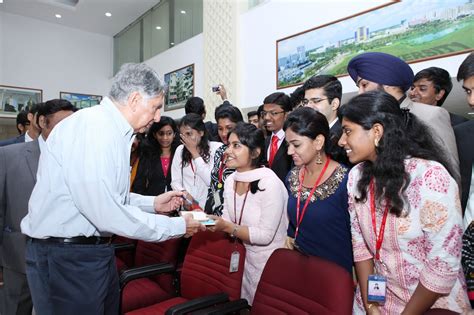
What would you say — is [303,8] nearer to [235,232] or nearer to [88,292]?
[235,232]

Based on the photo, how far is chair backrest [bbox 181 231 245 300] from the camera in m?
1.80

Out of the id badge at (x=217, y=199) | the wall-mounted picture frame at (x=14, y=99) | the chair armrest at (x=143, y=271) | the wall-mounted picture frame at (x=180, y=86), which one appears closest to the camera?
the chair armrest at (x=143, y=271)

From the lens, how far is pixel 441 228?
1102mm

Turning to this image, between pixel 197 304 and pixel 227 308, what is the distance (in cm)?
15

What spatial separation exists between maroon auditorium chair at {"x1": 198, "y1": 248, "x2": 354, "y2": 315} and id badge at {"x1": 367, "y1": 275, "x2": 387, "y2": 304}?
3.7 inches

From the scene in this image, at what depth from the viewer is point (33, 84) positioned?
1001 centimetres

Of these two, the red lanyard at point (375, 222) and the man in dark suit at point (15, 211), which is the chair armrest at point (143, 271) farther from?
the red lanyard at point (375, 222)

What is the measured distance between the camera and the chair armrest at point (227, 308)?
1.58m

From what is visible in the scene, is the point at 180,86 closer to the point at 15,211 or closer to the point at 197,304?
the point at 15,211

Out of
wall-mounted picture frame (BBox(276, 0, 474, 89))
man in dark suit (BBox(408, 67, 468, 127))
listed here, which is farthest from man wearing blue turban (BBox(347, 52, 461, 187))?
wall-mounted picture frame (BBox(276, 0, 474, 89))

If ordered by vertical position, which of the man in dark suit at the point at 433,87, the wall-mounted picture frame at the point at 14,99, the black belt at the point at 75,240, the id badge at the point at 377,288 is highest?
the wall-mounted picture frame at the point at 14,99

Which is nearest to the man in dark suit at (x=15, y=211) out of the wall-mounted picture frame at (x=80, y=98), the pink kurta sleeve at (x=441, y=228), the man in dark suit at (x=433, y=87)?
the pink kurta sleeve at (x=441, y=228)

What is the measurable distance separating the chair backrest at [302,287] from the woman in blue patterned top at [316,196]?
19 centimetres

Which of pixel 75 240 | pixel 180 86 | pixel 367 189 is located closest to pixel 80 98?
pixel 180 86
